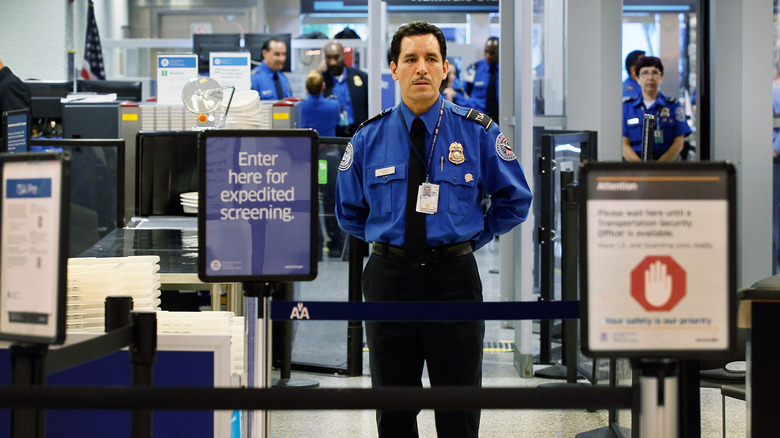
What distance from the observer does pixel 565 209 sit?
4691 mm

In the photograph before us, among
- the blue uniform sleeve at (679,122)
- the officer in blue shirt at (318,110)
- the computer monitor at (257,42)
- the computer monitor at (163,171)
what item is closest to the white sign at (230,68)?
the computer monitor at (163,171)

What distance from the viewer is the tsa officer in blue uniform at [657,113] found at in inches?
278

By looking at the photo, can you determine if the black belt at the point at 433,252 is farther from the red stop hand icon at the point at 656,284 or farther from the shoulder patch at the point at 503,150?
the red stop hand icon at the point at 656,284

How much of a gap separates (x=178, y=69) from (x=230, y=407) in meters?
4.85

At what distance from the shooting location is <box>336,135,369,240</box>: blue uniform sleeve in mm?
3072

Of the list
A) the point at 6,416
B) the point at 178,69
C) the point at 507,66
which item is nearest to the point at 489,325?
the point at 507,66

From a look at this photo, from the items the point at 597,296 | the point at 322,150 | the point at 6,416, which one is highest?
the point at 322,150

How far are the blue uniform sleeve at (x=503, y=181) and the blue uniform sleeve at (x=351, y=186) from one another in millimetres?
386

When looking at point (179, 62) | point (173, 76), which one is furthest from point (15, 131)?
point (179, 62)

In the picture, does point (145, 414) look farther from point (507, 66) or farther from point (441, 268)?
point (507, 66)

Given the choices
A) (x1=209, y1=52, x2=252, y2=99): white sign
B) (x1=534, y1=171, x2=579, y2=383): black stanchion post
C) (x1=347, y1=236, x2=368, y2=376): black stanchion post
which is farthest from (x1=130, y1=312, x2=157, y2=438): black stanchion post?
(x1=209, y1=52, x2=252, y2=99): white sign

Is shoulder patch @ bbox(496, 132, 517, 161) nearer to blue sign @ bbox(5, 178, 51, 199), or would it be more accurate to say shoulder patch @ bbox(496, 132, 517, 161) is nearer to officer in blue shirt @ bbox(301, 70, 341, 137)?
blue sign @ bbox(5, 178, 51, 199)

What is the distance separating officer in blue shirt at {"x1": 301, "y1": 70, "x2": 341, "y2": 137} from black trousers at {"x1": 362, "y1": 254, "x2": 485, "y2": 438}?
19.8 ft

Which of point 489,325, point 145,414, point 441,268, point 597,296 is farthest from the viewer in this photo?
point 489,325
